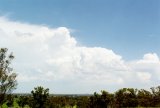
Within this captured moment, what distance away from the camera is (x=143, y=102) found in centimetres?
8231

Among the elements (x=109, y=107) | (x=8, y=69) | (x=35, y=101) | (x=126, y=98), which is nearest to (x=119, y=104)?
(x=126, y=98)

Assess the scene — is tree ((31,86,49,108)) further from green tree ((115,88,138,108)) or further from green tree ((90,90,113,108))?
green tree ((115,88,138,108))

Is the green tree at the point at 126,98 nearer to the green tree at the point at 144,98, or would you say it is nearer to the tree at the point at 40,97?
the green tree at the point at 144,98

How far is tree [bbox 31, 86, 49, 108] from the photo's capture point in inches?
2318

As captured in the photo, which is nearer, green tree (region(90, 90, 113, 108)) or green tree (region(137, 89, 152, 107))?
green tree (region(90, 90, 113, 108))

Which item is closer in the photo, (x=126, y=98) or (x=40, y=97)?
(x=40, y=97)

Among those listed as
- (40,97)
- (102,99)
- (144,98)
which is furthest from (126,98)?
(40,97)

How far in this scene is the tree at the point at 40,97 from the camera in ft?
193

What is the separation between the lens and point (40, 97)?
59375 mm

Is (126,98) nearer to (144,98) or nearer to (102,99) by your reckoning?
(144,98)

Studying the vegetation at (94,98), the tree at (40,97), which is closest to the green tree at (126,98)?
the vegetation at (94,98)

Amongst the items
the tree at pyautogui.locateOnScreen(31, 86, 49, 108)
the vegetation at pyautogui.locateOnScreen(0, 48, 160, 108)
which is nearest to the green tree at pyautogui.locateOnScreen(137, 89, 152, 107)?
the vegetation at pyautogui.locateOnScreen(0, 48, 160, 108)

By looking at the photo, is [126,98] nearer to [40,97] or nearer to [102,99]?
[102,99]

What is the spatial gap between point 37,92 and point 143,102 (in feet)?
111
